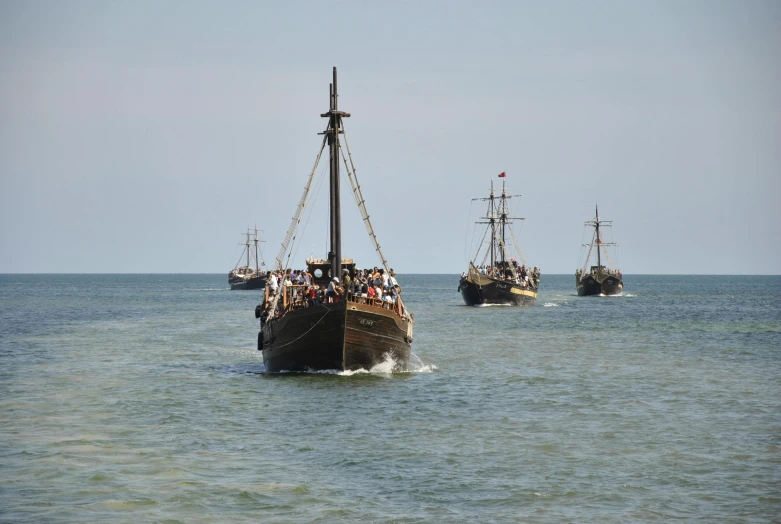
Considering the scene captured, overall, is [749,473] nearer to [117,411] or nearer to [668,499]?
[668,499]

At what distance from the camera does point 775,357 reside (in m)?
39.9

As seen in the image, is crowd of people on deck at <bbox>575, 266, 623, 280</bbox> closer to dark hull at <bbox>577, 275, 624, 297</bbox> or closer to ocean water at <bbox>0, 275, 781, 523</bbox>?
dark hull at <bbox>577, 275, 624, 297</bbox>

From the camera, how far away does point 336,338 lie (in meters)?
29.6

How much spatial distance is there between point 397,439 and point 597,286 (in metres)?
114

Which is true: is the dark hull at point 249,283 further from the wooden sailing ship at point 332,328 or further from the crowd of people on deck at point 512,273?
the wooden sailing ship at point 332,328

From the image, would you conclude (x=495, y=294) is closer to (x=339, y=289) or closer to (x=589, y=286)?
(x=589, y=286)

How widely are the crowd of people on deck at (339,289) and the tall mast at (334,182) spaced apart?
90cm

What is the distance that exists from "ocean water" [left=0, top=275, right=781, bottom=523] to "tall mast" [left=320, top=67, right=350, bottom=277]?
4.88 meters

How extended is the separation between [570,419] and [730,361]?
1790 cm

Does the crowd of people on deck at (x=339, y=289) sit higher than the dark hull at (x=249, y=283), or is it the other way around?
the crowd of people on deck at (x=339, y=289)

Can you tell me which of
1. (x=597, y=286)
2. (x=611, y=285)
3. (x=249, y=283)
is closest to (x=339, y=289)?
(x=597, y=286)

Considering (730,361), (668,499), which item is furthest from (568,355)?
(668,499)

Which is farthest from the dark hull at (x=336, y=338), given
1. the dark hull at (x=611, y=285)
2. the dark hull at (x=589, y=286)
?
the dark hull at (x=611, y=285)

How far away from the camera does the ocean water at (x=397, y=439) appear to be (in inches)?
597
